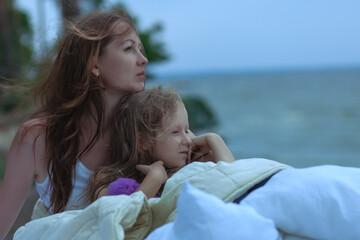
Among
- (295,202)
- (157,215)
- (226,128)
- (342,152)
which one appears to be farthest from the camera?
(226,128)

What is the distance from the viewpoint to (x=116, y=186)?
1774 mm

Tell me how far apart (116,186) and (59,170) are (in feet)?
1.39

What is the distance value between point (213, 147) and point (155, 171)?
32 centimetres

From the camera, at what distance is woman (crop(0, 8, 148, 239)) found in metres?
2.02

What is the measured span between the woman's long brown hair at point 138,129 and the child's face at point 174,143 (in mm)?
25

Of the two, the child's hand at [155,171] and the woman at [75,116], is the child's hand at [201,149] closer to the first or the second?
the child's hand at [155,171]

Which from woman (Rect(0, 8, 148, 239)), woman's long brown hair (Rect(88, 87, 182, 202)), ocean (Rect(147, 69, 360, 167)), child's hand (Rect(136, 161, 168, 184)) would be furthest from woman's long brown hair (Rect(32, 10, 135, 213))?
ocean (Rect(147, 69, 360, 167))

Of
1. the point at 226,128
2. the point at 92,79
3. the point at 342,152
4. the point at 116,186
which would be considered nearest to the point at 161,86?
the point at 92,79

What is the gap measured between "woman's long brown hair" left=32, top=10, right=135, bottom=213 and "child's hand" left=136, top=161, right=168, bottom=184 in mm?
341

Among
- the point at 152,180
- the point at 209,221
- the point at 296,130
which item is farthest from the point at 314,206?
the point at 296,130

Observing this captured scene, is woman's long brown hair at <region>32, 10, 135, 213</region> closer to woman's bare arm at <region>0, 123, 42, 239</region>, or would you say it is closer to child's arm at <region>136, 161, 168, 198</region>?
woman's bare arm at <region>0, 123, 42, 239</region>

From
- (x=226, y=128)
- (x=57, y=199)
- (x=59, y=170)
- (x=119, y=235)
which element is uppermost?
(x=119, y=235)

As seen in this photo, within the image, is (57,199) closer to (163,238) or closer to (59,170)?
(59,170)

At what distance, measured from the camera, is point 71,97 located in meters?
2.15
